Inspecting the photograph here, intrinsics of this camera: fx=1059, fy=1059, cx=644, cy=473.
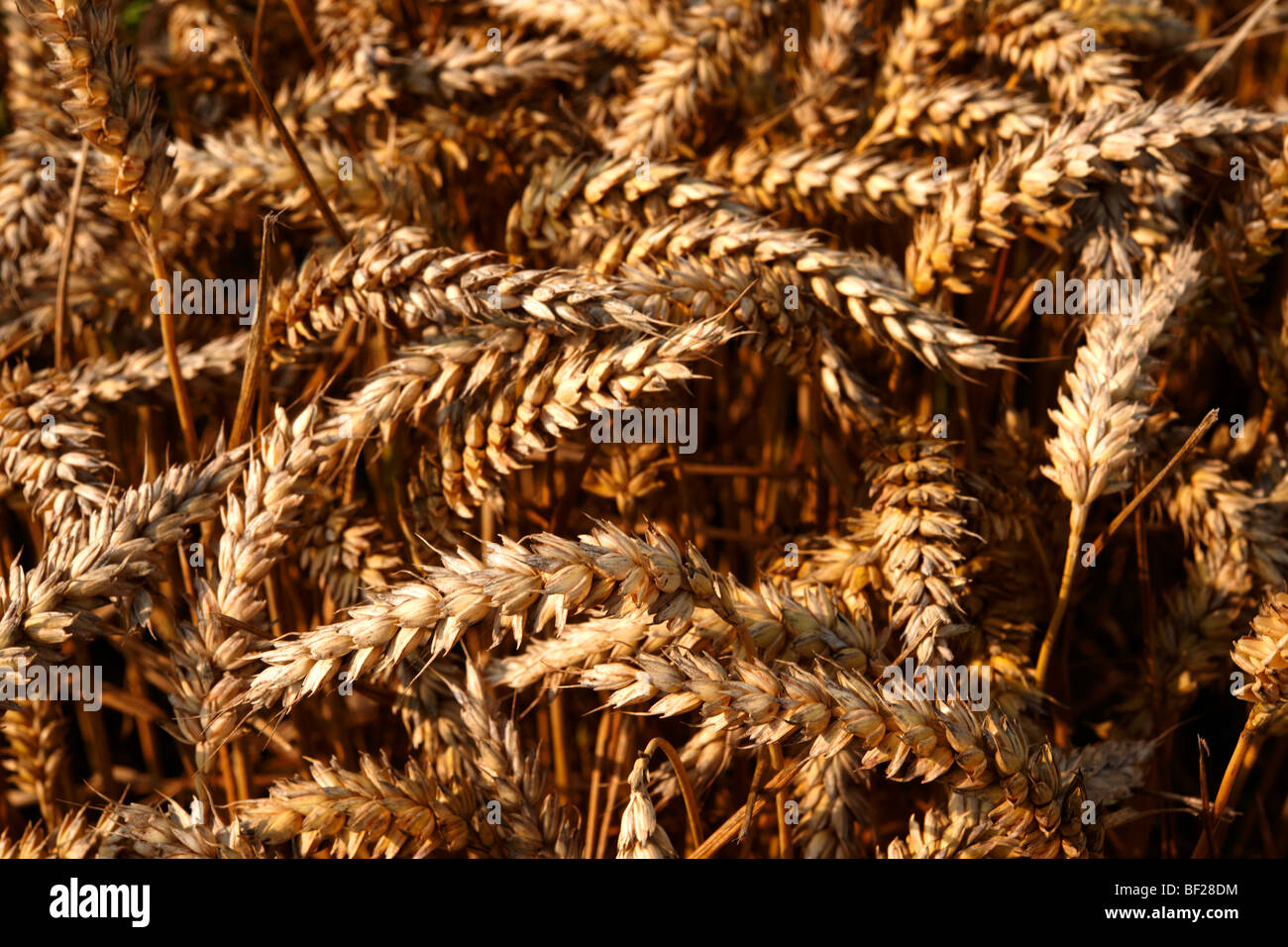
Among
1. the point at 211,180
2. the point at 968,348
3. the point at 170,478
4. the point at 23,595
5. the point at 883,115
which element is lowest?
the point at 23,595

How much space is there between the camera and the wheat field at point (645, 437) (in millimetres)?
1297

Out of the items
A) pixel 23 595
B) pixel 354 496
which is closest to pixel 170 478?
pixel 23 595

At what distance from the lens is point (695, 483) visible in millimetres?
2104

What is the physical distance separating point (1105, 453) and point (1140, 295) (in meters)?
0.38

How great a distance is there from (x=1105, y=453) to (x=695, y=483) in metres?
0.88

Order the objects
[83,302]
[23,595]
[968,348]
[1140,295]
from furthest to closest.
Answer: [83,302] → [1140,295] → [968,348] → [23,595]

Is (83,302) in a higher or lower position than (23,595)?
higher

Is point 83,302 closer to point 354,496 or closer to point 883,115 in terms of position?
point 354,496

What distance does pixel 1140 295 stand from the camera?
5.30 ft

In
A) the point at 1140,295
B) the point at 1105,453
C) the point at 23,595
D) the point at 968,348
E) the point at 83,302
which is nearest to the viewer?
the point at 23,595

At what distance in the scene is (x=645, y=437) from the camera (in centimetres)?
171

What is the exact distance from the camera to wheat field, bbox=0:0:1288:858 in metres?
1.30

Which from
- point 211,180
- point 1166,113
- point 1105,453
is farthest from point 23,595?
point 1166,113
